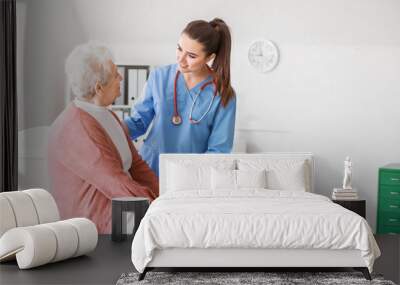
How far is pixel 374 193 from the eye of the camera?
6.94 m

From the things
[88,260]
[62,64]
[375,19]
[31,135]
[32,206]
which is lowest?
[88,260]

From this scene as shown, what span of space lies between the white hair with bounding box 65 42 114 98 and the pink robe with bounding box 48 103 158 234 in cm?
22

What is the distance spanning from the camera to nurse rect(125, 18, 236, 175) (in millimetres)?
6582

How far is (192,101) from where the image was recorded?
21.6 ft

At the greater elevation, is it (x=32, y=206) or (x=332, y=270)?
(x=32, y=206)

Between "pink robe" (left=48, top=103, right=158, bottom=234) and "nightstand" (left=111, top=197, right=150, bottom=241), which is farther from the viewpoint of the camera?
"pink robe" (left=48, top=103, right=158, bottom=234)

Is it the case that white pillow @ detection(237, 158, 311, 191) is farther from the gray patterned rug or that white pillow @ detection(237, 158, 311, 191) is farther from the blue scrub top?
the gray patterned rug

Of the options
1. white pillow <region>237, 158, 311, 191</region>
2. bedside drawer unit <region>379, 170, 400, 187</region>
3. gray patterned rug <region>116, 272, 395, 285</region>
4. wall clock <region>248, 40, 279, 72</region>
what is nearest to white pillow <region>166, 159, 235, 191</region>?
white pillow <region>237, 158, 311, 191</region>

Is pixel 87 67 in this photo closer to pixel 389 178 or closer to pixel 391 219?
pixel 389 178

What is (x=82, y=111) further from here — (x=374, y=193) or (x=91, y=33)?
(x=374, y=193)

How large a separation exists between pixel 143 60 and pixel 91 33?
1.95 ft

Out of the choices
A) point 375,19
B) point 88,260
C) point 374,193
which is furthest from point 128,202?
point 375,19

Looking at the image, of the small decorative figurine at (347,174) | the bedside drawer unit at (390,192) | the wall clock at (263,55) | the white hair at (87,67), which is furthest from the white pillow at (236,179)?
the white hair at (87,67)

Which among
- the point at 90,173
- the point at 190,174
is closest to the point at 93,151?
the point at 90,173
